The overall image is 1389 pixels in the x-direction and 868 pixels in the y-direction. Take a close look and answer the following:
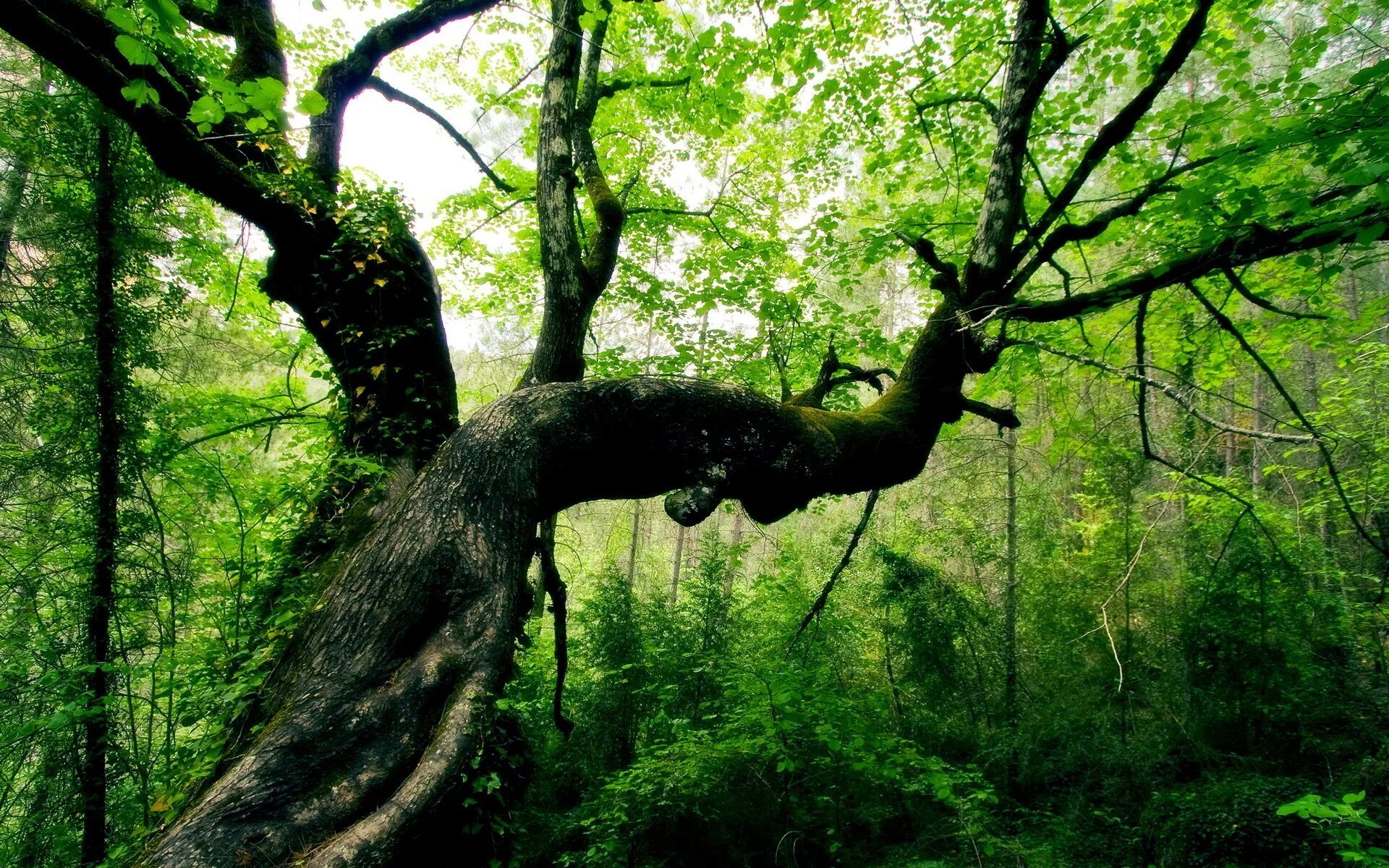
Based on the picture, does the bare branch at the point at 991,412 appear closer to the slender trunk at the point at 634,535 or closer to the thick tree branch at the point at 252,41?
the thick tree branch at the point at 252,41

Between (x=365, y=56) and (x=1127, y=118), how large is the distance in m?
4.79

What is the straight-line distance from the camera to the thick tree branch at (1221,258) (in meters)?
2.11

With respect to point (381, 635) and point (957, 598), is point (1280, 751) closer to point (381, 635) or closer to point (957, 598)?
point (957, 598)

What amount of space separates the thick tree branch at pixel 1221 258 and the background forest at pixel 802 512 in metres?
0.08

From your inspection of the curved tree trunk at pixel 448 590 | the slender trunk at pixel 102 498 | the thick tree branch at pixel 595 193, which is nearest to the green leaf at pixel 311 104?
the curved tree trunk at pixel 448 590

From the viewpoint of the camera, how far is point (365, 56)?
3887mm

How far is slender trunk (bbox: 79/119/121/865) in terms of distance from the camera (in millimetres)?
3725

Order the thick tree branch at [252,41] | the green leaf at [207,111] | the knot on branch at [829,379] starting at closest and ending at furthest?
1. the green leaf at [207,111]
2. the knot on branch at [829,379]
3. the thick tree branch at [252,41]

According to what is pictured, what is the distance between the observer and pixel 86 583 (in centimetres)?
398

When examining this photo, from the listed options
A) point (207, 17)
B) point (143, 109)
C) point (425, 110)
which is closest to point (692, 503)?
point (143, 109)

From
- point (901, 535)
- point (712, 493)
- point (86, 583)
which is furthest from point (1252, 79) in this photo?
point (86, 583)

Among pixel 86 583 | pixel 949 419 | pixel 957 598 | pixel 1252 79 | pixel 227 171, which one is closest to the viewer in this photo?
pixel 227 171

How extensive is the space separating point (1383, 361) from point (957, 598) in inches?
206

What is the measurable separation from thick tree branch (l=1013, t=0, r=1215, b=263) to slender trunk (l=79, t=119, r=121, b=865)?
21.3ft
